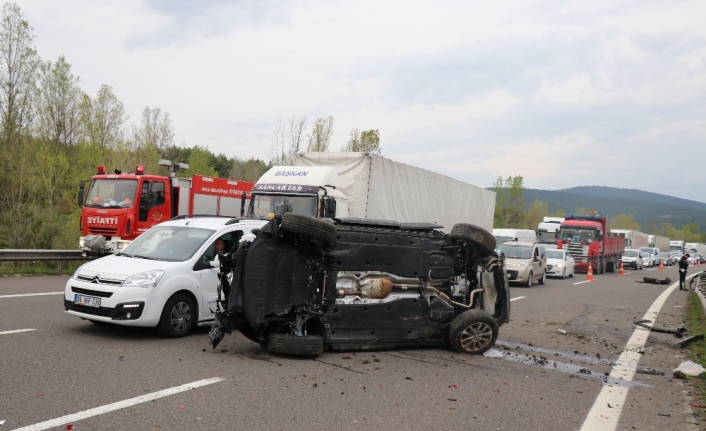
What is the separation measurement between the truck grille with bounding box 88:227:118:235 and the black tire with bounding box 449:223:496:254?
11641mm

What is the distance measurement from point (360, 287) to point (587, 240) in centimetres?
3057

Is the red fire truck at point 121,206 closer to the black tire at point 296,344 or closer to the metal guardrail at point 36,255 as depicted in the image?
the metal guardrail at point 36,255

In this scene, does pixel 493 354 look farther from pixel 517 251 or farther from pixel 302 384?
pixel 517 251

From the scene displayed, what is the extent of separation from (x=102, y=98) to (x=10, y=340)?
38092 mm

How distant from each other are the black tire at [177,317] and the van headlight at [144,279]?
1.25 feet

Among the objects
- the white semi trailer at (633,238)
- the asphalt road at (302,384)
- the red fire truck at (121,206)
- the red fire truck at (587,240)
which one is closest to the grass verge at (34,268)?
the red fire truck at (121,206)

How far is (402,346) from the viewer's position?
26.7 feet

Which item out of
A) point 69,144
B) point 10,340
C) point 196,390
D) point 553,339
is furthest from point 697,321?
point 69,144

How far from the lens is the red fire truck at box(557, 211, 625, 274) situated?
3500 centimetres

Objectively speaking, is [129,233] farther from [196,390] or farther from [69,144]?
[69,144]

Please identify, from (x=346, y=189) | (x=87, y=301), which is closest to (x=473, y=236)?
(x=87, y=301)

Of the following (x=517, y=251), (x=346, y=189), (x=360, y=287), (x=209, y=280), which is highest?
(x=346, y=189)

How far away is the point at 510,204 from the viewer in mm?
80250

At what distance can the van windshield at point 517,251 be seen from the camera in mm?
22531
